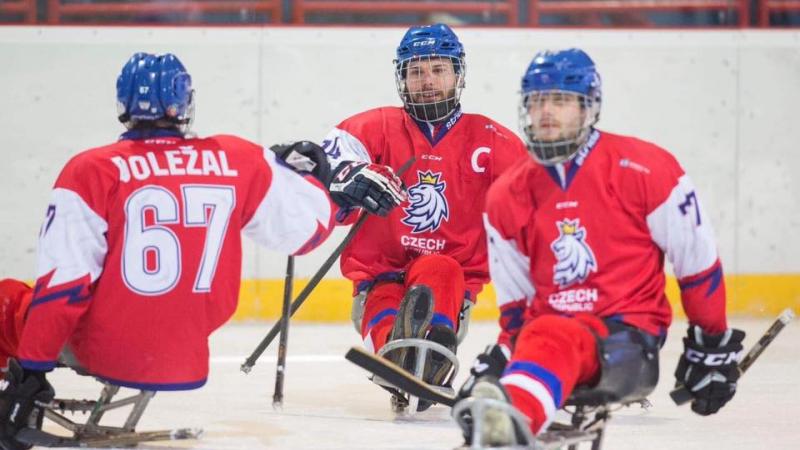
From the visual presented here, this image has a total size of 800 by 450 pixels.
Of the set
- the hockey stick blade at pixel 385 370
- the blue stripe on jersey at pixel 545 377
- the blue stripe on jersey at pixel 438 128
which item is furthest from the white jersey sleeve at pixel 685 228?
the blue stripe on jersey at pixel 438 128

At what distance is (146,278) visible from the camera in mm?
3566

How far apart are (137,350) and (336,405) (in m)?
1.42

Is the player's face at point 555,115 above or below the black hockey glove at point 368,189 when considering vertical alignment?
above

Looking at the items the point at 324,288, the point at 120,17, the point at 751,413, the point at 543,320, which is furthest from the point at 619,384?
the point at 120,17

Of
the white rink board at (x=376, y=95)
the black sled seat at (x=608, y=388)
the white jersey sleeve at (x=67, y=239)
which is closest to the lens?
the black sled seat at (x=608, y=388)

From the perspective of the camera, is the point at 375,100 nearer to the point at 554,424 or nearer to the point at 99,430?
the point at 99,430

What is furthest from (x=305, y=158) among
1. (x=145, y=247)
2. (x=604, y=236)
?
(x=604, y=236)

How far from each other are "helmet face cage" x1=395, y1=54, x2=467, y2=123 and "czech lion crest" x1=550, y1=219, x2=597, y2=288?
1.48 m

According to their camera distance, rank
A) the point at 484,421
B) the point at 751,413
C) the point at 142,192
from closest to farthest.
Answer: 1. the point at 484,421
2. the point at 142,192
3. the point at 751,413

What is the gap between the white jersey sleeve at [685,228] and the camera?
321 cm

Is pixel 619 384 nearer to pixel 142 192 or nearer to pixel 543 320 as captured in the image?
pixel 543 320

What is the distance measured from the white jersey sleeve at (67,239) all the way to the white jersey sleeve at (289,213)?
1.45ft

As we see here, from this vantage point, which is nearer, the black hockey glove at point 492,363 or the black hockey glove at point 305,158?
the black hockey glove at point 492,363

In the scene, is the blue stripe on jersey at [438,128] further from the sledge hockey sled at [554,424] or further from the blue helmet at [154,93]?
the sledge hockey sled at [554,424]
